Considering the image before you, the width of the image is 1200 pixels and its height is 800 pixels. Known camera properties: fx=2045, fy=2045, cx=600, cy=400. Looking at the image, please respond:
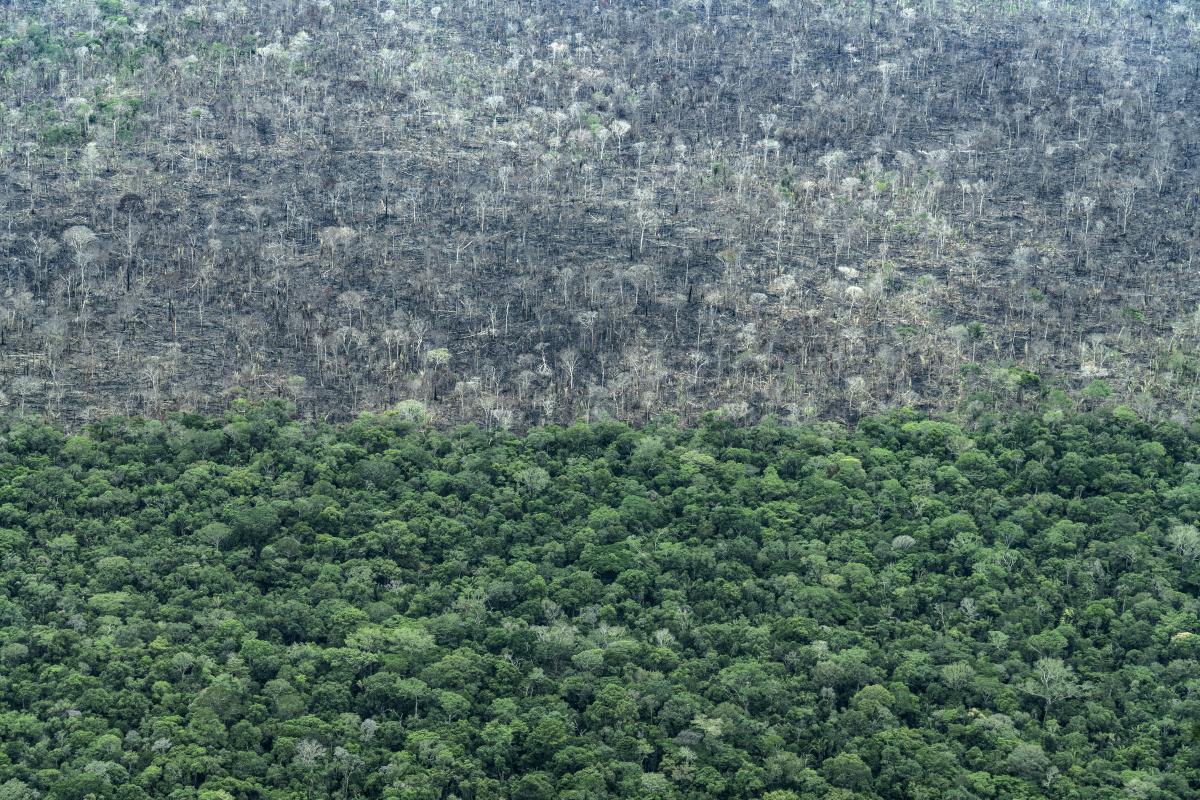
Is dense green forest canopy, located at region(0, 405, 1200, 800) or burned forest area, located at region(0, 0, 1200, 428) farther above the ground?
burned forest area, located at region(0, 0, 1200, 428)

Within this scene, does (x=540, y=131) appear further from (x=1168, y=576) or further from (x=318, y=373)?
(x=1168, y=576)

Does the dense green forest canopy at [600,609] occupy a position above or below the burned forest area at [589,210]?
below

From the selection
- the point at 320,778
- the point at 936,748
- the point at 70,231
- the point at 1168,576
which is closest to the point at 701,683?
the point at 936,748

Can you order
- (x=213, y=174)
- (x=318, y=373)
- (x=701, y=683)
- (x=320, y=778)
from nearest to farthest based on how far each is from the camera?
(x=320, y=778) < (x=701, y=683) < (x=318, y=373) < (x=213, y=174)

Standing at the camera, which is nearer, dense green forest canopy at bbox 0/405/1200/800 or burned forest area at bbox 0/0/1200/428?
dense green forest canopy at bbox 0/405/1200/800
